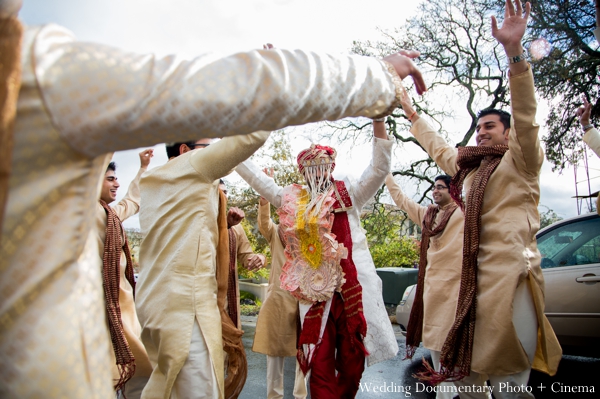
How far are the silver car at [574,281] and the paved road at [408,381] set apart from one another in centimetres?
40

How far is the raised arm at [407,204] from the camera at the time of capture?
5.52m

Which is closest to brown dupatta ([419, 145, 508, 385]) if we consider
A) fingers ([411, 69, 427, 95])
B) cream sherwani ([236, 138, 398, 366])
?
cream sherwani ([236, 138, 398, 366])

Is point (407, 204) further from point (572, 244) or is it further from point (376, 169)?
point (376, 169)

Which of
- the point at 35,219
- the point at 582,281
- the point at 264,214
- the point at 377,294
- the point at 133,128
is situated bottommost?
the point at 582,281

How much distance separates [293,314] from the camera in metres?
4.47

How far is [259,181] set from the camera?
160 inches

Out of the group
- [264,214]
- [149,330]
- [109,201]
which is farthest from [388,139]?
[109,201]

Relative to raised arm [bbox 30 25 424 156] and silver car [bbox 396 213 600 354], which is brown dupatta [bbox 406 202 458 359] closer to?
silver car [bbox 396 213 600 354]

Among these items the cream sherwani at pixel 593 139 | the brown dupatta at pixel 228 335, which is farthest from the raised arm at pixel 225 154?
the cream sherwani at pixel 593 139

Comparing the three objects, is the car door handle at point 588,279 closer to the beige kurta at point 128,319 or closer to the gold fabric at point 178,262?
the gold fabric at point 178,262

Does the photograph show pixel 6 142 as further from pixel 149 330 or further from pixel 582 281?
pixel 582 281

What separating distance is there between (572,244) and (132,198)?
487 centimetres

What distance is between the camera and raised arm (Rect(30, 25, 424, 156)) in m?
0.92

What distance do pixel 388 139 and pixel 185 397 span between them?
7.18 feet
